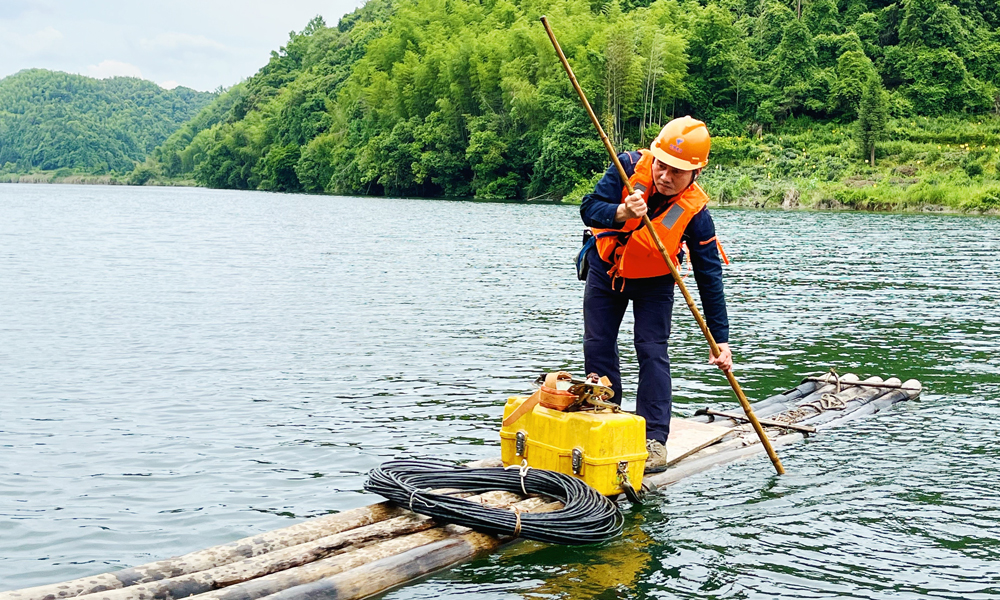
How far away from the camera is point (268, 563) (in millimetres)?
5473

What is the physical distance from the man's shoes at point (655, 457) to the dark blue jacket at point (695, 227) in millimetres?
1015

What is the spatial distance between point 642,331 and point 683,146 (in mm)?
1631

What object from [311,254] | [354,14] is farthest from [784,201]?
[354,14]

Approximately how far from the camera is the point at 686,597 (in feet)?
20.7

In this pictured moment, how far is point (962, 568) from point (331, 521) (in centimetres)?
448

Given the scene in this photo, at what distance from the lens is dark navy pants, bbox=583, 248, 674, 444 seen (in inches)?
308

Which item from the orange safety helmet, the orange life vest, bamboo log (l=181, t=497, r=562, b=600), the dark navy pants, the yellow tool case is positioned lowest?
bamboo log (l=181, t=497, r=562, b=600)

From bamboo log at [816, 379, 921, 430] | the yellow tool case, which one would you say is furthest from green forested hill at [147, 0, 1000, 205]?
the yellow tool case

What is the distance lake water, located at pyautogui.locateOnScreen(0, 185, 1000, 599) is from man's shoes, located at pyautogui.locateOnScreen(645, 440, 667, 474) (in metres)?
0.31

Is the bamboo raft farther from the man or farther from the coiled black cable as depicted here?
the man

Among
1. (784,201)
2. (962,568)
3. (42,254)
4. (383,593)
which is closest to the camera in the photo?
(383,593)

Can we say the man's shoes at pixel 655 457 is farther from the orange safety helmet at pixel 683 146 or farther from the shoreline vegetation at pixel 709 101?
the shoreline vegetation at pixel 709 101

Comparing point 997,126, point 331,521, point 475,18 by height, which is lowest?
point 331,521

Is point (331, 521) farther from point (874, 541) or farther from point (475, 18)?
point (475, 18)
